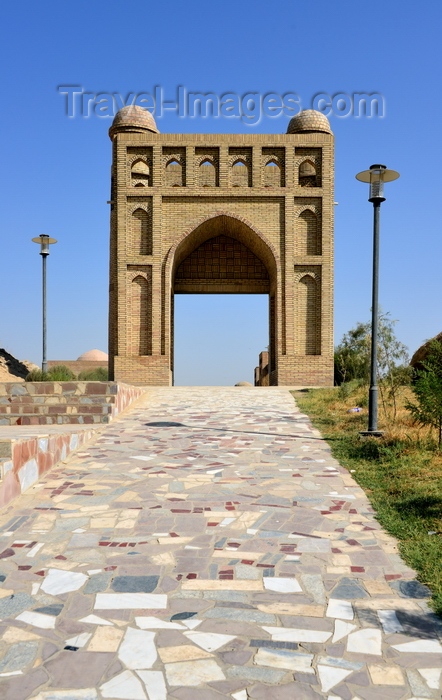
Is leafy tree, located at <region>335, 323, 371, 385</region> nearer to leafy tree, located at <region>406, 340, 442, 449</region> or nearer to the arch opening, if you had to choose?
the arch opening

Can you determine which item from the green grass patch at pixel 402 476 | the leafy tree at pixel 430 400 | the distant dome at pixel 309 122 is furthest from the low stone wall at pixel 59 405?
the distant dome at pixel 309 122

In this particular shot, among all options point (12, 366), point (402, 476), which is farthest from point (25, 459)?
point (12, 366)

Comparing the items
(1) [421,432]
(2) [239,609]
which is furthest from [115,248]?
(2) [239,609]

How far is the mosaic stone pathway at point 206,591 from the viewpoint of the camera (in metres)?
2.96

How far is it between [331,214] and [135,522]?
711 inches

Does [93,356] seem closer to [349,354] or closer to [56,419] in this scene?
[349,354]

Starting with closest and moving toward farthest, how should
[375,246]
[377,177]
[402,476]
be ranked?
[402,476] < [377,177] < [375,246]

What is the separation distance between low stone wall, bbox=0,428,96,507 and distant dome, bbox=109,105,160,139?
17.2 metres

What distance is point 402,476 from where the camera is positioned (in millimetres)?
6809

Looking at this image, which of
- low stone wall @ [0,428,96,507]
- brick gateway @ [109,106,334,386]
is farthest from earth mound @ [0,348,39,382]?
low stone wall @ [0,428,96,507]

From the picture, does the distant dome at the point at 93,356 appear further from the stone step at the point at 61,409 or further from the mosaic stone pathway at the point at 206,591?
the mosaic stone pathway at the point at 206,591

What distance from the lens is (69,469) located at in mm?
7109

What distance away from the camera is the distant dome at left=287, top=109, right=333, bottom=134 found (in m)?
22.2

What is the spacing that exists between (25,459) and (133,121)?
734 inches
